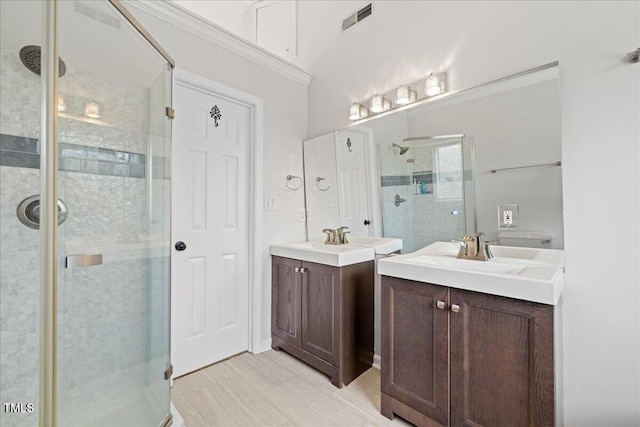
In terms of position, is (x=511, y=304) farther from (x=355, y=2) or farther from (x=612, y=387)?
(x=355, y=2)

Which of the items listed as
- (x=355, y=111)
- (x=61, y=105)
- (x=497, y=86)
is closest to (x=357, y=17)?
(x=355, y=111)

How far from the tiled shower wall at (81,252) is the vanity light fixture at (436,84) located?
173cm

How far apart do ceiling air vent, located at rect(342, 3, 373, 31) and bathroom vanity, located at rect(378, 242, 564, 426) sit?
1.95m

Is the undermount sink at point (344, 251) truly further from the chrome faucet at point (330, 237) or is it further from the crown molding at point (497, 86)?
the crown molding at point (497, 86)

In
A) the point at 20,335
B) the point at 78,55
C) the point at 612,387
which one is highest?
the point at 78,55

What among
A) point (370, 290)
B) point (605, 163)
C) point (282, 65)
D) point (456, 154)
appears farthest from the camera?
point (282, 65)

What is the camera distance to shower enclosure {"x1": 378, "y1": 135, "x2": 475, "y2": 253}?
176cm

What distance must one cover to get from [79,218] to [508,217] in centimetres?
211

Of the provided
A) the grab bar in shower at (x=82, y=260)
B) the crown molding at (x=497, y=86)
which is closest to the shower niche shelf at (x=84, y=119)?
the grab bar in shower at (x=82, y=260)

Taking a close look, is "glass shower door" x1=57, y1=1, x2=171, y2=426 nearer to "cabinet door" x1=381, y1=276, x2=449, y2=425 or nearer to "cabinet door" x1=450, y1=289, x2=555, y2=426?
"cabinet door" x1=381, y1=276, x2=449, y2=425

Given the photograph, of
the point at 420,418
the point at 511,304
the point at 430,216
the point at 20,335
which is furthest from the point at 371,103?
the point at 20,335

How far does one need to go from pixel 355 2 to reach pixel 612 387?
9.53 feet

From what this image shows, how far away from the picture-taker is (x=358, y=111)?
91.4 inches

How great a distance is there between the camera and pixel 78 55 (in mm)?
1226
